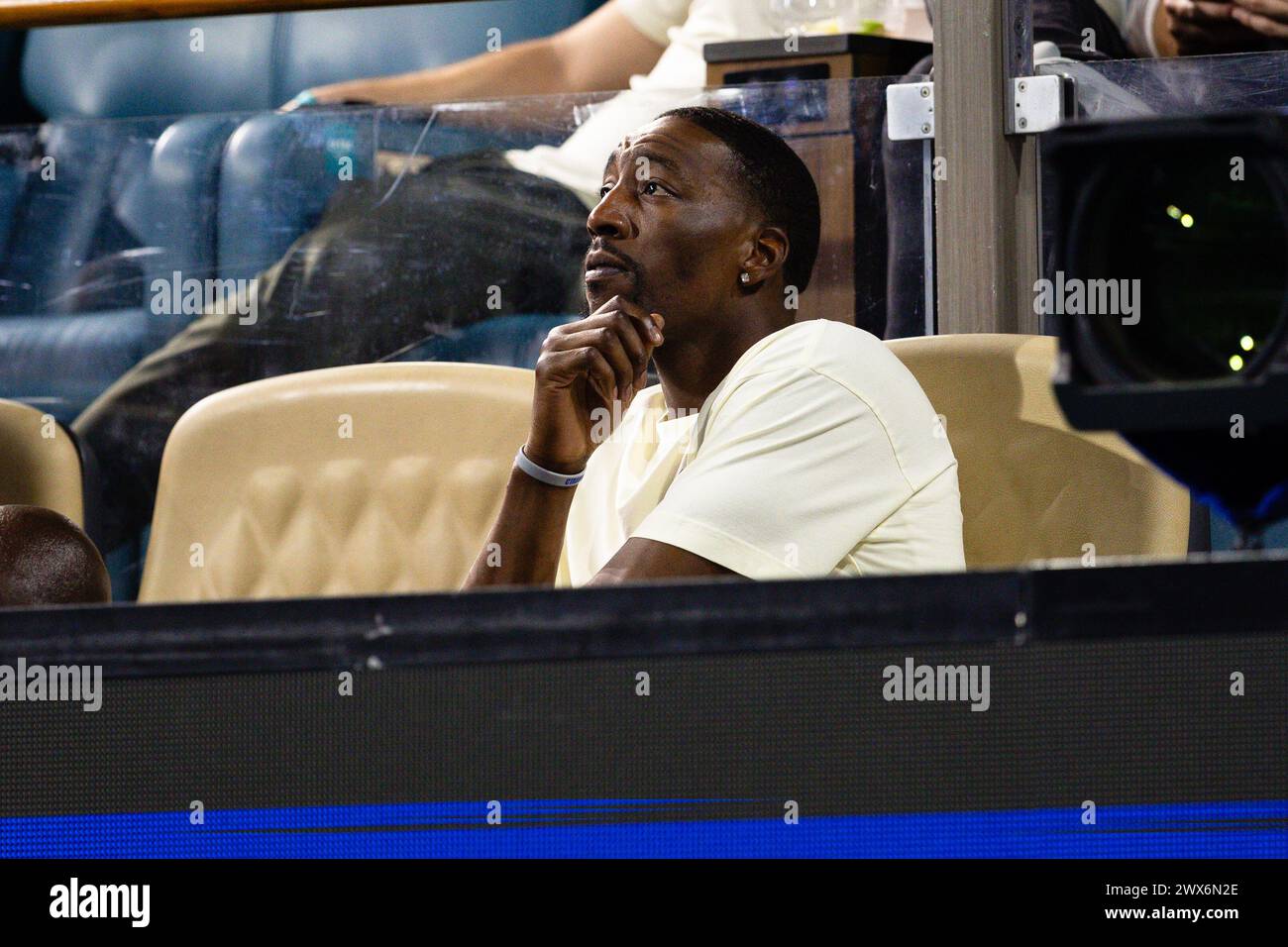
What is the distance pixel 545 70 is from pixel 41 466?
1.01 metres

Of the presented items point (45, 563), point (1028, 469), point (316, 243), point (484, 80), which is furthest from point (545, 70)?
point (45, 563)

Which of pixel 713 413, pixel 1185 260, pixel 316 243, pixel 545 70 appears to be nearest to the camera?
pixel 1185 260

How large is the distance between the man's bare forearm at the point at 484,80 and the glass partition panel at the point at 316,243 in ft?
1.50

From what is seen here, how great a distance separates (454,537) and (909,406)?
1.70 ft

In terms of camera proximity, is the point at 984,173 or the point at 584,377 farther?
the point at 984,173

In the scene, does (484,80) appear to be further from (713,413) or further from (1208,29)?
(713,413)

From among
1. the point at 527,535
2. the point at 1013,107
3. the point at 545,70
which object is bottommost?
the point at 527,535

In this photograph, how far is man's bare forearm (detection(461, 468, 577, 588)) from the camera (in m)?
1.39

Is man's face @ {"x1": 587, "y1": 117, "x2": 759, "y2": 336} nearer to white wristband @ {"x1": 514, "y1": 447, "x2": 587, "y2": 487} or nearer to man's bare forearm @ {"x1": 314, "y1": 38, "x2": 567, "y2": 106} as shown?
white wristband @ {"x1": 514, "y1": 447, "x2": 587, "y2": 487}

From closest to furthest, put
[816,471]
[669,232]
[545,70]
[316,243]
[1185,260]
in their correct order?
1. [1185,260]
2. [816,471]
3. [669,232]
4. [316,243]
5. [545,70]

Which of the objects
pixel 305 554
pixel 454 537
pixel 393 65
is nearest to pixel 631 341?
pixel 454 537

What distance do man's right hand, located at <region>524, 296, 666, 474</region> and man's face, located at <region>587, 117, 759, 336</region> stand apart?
0.05 meters

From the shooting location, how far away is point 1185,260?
1.98 feet

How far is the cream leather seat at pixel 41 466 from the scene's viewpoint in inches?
67.4
